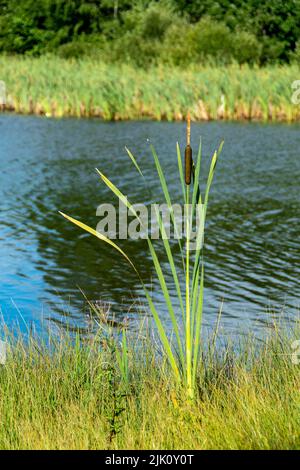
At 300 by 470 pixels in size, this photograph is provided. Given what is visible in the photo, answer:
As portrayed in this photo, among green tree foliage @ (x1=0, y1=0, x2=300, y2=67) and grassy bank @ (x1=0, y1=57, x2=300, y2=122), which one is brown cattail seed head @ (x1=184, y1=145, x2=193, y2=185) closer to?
grassy bank @ (x1=0, y1=57, x2=300, y2=122)

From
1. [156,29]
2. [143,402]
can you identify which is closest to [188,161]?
[143,402]

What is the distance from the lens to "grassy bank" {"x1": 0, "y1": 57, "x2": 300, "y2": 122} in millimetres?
19969

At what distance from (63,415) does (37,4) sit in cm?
3633

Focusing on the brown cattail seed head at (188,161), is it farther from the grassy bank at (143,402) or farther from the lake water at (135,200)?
the lake water at (135,200)

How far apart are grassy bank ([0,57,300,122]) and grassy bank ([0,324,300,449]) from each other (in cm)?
1547

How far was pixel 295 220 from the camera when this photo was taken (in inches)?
405

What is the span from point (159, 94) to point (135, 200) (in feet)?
32.1

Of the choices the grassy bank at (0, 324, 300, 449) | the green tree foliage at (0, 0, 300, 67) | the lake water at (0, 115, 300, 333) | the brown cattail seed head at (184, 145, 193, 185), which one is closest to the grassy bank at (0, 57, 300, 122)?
the lake water at (0, 115, 300, 333)

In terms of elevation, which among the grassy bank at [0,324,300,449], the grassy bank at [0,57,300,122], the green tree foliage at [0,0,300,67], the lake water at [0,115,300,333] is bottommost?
the lake water at [0,115,300,333]

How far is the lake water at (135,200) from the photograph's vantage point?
23.0 feet

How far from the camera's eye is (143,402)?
400 cm

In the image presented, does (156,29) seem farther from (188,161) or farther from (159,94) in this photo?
(188,161)

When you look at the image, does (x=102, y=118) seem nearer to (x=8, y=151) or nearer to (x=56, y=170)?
(x=8, y=151)
